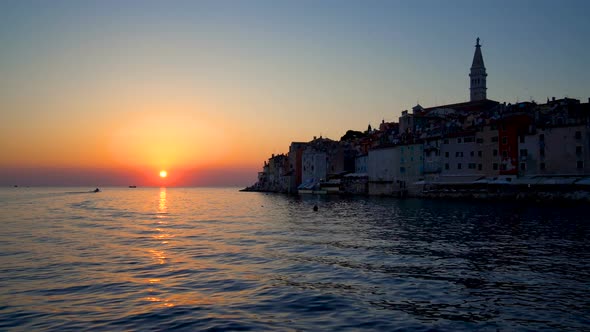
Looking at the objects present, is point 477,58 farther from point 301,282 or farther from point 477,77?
point 301,282

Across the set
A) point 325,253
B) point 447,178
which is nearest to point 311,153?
point 447,178

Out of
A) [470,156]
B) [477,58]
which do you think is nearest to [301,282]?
[470,156]

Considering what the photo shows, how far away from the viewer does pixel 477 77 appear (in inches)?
5748

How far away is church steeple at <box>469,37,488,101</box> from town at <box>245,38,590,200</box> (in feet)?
64.7

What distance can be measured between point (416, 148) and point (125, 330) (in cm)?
9054

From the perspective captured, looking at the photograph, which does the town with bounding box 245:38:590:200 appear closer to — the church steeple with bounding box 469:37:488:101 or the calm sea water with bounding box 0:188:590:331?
the church steeple with bounding box 469:37:488:101

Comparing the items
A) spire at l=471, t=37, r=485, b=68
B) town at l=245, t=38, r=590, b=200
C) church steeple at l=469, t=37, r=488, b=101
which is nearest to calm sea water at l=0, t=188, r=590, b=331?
town at l=245, t=38, r=590, b=200

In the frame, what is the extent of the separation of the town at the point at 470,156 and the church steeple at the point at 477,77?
19.7 metres

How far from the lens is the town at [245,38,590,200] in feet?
235

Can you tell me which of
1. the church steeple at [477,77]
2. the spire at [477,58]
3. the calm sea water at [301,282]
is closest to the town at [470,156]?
the church steeple at [477,77]

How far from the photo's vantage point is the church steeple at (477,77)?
14550 centimetres

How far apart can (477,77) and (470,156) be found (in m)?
69.0

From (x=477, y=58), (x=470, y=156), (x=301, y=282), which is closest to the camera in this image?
(x=301, y=282)

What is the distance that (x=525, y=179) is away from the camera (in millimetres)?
75438
